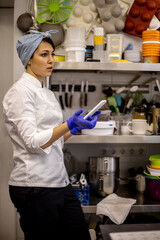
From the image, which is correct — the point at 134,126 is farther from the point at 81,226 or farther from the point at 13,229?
the point at 13,229

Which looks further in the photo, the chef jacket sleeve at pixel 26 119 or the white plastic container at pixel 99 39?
the white plastic container at pixel 99 39

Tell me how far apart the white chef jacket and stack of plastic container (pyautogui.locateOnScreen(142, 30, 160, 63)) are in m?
0.96

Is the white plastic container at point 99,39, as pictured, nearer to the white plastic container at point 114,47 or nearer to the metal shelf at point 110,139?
the white plastic container at point 114,47

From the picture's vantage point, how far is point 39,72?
166 centimetres

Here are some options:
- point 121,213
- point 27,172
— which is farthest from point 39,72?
point 121,213

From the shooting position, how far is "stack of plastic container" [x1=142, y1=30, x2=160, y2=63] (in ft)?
7.22

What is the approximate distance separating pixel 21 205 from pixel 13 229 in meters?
1.04

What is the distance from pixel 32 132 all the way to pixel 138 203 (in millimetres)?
1088

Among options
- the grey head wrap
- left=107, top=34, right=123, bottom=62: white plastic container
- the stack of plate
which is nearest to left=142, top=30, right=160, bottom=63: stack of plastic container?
left=107, top=34, right=123, bottom=62: white plastic container

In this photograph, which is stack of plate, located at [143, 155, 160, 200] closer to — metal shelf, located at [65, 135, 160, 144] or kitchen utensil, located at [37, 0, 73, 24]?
metal shelf, located at [65, 135, 160, 144]

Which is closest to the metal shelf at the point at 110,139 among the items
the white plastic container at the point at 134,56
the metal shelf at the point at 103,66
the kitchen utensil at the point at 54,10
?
the metal shelf at the point at 103,66

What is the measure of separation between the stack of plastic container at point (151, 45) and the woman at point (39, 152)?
0.86 m

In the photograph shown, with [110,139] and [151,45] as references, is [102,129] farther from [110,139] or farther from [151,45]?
[151,45]

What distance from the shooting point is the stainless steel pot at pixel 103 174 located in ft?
7.04
